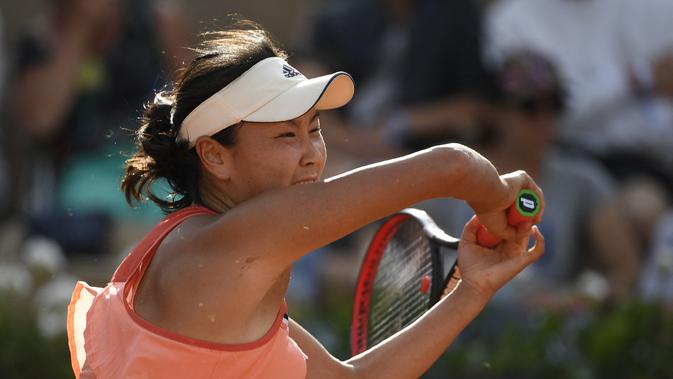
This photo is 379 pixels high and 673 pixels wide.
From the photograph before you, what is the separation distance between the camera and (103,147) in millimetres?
7398

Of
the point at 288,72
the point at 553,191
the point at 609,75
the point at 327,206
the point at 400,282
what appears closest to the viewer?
the point at 327,206

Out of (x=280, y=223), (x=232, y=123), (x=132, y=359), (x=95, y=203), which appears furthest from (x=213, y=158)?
(x=95, y=203)

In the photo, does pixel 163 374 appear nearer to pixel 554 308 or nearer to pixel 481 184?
pixel 481 184

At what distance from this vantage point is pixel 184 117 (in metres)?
3.12

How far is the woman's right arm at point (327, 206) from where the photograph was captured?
2830 millimetres

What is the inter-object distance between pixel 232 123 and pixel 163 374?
0.62 m

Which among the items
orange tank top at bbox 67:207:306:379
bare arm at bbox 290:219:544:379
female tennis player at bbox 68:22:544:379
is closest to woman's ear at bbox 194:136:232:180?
female tennis player at bbox 68:22:544:379

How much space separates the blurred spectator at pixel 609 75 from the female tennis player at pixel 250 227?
13.5 feet

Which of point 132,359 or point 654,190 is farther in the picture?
point 654,190

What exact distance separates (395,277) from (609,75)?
382cm

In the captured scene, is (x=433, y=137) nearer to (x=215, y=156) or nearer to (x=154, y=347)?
(x=215, y=156)

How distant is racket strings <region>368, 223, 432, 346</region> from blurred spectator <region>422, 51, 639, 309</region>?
108 inches

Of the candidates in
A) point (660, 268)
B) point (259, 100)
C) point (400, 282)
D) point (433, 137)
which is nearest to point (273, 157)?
point (259, 100)

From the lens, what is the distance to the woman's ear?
3.07 metres
